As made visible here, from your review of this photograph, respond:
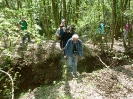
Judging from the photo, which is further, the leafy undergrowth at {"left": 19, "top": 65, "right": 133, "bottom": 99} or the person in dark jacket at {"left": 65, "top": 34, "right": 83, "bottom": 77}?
the person in dark jacket at {"left": 65, "top": 34, "right": 83, "bottom": 77}

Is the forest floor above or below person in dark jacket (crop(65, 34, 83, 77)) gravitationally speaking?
below

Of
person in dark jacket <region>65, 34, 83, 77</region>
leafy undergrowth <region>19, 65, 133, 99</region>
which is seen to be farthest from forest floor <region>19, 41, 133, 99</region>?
person in dark jacket <region>65, 34, 83, 77</region>

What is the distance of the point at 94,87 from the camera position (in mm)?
9602

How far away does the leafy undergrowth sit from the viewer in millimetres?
9023

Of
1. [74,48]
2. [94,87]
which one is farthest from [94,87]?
[74,48]

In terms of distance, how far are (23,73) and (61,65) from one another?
244 cm

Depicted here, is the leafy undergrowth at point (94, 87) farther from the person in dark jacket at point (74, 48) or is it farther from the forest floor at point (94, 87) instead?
the person in dark jacket at point (74, 48)

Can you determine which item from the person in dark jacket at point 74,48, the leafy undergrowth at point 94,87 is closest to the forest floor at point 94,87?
the leafy undergrowth at point 94,87

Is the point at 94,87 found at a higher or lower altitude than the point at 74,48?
lower

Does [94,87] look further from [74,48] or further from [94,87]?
[74,48]

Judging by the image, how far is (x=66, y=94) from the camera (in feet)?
29.9

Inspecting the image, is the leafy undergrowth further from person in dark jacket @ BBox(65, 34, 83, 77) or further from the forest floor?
person in dark jacket @ BBox(65, 34, 83, 77)

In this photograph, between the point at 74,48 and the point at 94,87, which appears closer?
the point at 94,87

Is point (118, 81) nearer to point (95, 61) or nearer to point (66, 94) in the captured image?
point (66, 94)
